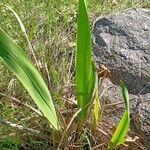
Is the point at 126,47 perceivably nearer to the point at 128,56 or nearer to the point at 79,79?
the point at 128,56

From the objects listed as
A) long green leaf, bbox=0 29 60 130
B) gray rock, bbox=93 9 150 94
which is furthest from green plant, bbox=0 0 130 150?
gray rock, bbox=93 9 150 94

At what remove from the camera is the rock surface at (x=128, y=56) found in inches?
70.9

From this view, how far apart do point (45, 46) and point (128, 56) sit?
17.5 inches

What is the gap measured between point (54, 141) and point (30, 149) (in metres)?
0.15

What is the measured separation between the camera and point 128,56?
78.7 inches

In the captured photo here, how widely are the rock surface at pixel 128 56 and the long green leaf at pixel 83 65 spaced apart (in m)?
0.23

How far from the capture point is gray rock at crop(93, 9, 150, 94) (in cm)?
194

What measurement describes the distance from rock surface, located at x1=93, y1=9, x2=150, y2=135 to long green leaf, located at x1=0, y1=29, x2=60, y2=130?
39 centimetres

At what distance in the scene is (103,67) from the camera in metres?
1.86

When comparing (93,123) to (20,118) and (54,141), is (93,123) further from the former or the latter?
(20,118)

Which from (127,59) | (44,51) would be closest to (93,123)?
(127,59)

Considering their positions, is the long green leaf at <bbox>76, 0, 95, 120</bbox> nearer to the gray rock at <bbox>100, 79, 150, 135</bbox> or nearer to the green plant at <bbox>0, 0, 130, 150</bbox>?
the green plant at <bbox>0, 0, 130, 150</bbox>

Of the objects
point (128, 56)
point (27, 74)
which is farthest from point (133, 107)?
point (27, 74)

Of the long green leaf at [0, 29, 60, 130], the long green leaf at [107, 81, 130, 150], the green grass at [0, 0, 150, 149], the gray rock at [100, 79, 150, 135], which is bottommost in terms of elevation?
the gray rock at [100, 79, 150, 135]
